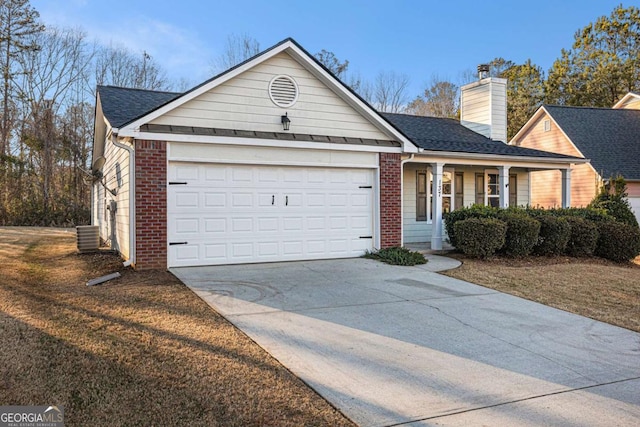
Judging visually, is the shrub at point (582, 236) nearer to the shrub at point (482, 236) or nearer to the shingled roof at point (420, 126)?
the shrub at point (482, 236)

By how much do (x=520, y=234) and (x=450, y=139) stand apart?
4577 millimetres

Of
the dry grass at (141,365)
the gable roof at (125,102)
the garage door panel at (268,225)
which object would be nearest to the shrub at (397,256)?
the garage door panel at (268,225)

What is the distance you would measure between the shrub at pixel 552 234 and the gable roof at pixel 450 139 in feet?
8.83

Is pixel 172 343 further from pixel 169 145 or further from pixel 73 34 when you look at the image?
pixel 73 34

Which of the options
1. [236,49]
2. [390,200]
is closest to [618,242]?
[390,200]

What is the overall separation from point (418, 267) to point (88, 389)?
23.7ft

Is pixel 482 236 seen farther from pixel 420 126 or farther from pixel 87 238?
pixel 87 238

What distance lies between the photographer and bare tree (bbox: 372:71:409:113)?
112ft

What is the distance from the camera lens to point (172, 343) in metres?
4.57

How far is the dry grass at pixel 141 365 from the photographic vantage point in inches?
126

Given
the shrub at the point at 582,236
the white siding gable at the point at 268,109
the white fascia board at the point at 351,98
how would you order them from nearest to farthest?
the white siding gable at the point at 268,109 → the white fascia board at the point at 351,98 → the shrub at the point at 582,236

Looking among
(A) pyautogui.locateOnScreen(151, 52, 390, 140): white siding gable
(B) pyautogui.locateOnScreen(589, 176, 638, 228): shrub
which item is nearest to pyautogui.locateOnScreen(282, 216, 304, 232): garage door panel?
(A) pyautogui.locateOnScreen(151, 52, 390, 140): white siding gable

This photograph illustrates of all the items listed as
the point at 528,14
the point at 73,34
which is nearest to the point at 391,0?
the point at 528,14

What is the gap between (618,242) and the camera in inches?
467
